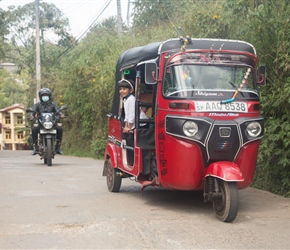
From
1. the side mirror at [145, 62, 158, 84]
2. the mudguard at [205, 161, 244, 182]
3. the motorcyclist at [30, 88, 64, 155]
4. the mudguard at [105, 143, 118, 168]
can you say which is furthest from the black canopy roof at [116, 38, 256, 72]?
the motorcyclist at [30, 88, 64, 155]

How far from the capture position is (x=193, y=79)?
7.43m

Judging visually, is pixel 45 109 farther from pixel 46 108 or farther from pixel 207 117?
pixel 207 117

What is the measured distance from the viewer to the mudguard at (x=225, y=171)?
6852mm

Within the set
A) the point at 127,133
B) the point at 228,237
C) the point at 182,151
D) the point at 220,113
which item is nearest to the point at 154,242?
the point at 228,237

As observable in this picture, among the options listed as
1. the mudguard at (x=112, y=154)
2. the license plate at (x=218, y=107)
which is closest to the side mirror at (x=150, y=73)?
the license plate at (x=218, y=107)

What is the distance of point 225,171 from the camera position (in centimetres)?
692

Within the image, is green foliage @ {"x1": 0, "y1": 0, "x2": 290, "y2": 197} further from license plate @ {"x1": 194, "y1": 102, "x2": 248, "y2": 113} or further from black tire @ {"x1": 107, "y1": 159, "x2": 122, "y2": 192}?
black tire @ {"x1": 107, "y1": 159, "x2": 122, "y2": 192}

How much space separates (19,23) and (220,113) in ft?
144

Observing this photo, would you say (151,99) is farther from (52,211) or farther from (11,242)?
(11,242)

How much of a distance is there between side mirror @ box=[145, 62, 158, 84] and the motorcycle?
7.69 m

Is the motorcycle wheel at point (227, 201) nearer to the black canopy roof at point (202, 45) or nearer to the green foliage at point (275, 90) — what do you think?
the green foliage at point (275, 90)

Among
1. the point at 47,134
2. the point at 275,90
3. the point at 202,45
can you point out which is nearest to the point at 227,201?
the point at 202,45

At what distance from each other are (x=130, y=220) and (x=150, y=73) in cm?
201

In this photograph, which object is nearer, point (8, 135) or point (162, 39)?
point (162, 39)
